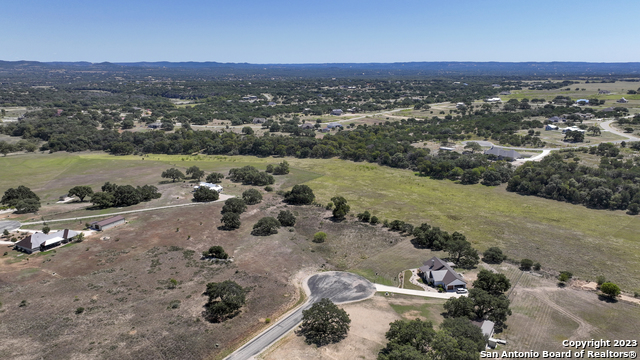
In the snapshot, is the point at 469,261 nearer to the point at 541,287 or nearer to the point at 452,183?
the point at 541,287

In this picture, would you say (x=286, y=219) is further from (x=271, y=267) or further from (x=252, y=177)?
(x=252, y=177)

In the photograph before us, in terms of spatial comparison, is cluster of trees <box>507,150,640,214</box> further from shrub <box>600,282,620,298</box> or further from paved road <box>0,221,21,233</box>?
paved road <box>0,221,21,233</box>

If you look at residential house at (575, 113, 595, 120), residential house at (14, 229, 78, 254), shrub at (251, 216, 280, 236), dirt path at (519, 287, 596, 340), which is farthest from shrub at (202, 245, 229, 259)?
residential house at (575, 113, 595, 120)

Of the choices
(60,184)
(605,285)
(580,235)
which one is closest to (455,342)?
(605,285)

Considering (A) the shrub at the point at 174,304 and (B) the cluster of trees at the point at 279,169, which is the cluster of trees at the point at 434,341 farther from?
(B) the cluster of trees at the point at 279,169

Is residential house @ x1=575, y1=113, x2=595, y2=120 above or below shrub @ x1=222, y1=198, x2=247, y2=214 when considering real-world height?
above

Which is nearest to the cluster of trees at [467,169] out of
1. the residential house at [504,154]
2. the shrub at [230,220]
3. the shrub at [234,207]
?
the residential house at [504,154]

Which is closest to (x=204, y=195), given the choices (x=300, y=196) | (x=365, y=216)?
(x=300, y=196)
